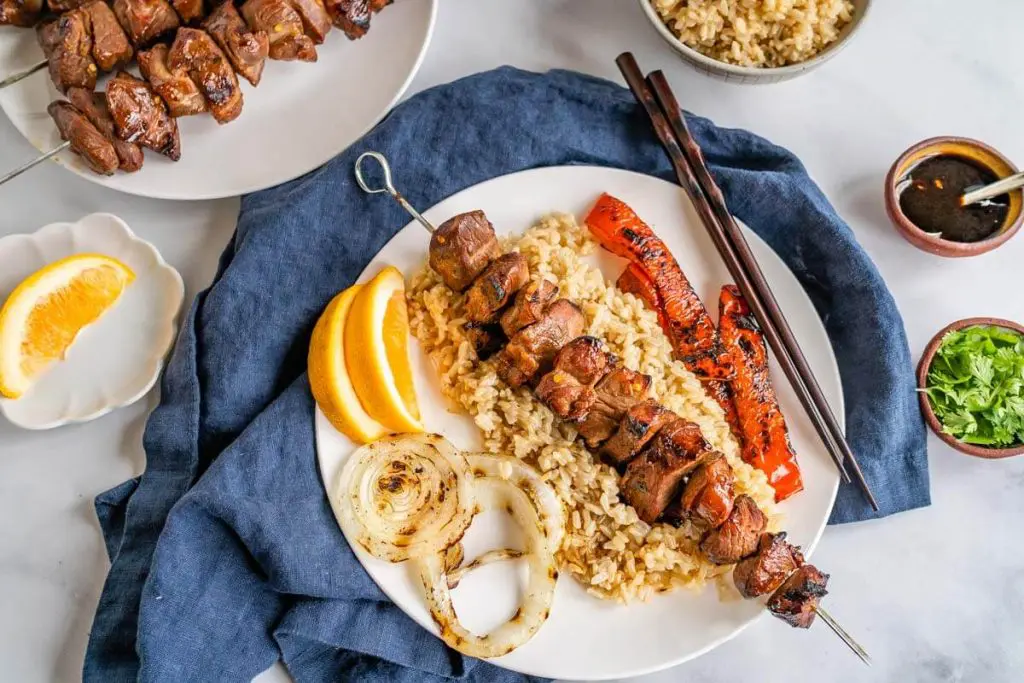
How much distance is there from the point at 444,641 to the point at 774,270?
6.45 feet

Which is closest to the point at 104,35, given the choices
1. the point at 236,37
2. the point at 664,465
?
the point at 236,37

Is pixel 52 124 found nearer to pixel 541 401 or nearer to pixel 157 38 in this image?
pixel 157 38

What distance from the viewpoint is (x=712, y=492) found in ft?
10.8

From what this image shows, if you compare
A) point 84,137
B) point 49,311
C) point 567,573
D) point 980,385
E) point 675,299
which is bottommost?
point 567,573

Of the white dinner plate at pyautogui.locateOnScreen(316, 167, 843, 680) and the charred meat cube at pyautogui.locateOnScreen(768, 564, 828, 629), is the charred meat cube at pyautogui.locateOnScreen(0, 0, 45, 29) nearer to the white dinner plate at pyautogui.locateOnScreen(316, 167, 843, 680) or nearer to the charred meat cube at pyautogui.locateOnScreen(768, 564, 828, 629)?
the white dinner plate at pyautogui.locateOnScreen(316, 167, 843, 680)

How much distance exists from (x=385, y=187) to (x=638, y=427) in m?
1.50

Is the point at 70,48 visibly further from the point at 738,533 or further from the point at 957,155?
the point at 957,155

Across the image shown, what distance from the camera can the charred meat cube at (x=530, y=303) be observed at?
3461 mm

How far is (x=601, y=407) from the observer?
11.3 feet

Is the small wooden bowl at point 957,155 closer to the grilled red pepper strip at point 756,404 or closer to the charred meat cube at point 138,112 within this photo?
the grilled red pepper strip at point 756,404

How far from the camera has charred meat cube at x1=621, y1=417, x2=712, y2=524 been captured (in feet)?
11.0

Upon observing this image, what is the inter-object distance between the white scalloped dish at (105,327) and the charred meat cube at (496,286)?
1.35m

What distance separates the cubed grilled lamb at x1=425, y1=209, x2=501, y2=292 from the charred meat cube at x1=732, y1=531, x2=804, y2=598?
1.43 m

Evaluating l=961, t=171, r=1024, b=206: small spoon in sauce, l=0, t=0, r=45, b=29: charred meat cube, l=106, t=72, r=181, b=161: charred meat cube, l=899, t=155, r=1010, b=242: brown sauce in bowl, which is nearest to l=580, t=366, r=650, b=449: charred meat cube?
l=899, t=155, r=1010, b=242: brown sauce in bowl
